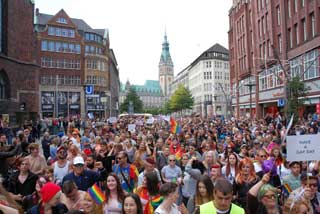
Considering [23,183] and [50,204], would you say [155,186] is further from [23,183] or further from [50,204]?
[23,183]

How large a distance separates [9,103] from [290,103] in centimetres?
2089

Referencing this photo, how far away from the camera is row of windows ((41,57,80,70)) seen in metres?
64.6

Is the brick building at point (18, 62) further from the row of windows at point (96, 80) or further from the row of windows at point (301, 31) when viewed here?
the row of windows at point (96, 80)

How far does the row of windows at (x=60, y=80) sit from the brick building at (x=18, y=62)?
99.0 ft

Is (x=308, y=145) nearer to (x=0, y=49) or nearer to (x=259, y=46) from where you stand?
(x=0, y=49)

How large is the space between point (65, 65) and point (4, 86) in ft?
124

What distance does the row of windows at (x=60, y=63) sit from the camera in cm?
6456

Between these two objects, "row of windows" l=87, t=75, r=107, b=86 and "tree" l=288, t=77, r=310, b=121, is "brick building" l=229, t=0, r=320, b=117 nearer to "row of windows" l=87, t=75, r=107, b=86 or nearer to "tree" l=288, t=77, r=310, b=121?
"tree" l=288, t=77, r=310, b=121

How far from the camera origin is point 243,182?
6145 millimetres

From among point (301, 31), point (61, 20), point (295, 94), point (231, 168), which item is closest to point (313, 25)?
point (301, 31)

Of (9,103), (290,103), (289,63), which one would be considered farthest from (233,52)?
(9,103)

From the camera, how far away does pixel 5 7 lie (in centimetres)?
2991

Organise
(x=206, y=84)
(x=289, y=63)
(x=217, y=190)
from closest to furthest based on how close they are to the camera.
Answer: (x=217, y=190) → (x=289, y=63) → (x=206, y=84)

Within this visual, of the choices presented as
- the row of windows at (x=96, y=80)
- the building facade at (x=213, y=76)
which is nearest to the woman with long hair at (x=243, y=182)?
the row of windows at (x=96, y=80)
